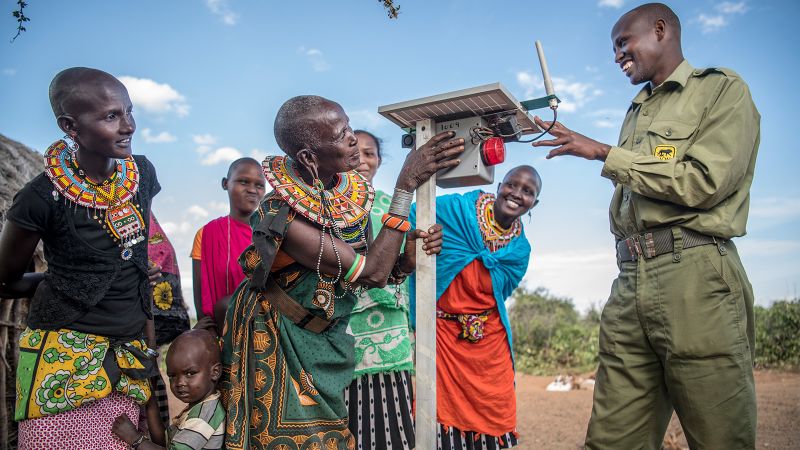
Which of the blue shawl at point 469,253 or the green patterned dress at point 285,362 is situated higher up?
the blue shawl at point 469,253

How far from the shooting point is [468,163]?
2.84 metres

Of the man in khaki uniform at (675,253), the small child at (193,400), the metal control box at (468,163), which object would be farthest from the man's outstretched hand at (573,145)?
the small child at (193,400)

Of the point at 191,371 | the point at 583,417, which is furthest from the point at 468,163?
the point at 583,417

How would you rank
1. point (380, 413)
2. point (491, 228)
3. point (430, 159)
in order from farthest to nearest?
1. point (491, 228)
2. point (380, 413)
3. point (430, 159)

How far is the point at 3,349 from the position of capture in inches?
158

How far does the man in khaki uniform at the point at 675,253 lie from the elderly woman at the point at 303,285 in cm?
107

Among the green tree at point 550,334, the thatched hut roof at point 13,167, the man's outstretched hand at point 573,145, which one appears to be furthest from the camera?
the green tree at point 550,334

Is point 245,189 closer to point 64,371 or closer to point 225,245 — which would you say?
point 225,245

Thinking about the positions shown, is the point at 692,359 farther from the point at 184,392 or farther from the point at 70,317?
the point at 70,317

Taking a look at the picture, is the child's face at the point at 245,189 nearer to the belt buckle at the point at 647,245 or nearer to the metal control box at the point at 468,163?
the metal control box at the point at 468,163

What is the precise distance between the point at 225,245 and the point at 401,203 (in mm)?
1506

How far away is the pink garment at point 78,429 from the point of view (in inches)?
93.7

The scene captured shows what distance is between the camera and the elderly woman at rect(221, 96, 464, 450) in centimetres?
243

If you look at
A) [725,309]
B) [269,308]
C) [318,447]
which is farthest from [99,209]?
[725,309]
